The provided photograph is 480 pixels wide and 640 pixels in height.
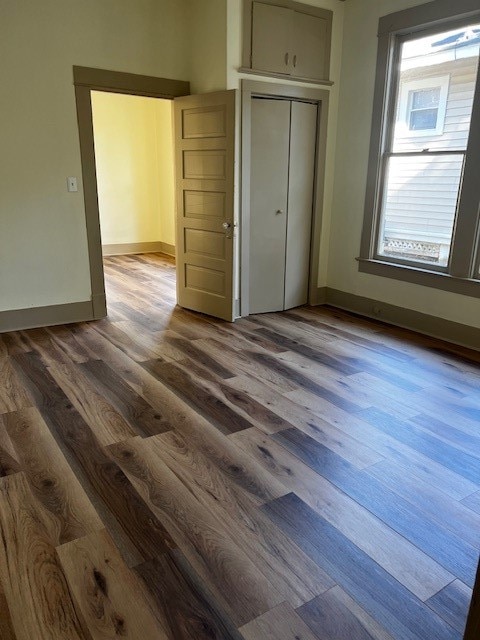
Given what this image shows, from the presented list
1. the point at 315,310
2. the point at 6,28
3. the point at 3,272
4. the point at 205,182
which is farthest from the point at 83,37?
the point at 315,310

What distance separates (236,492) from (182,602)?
591 mm

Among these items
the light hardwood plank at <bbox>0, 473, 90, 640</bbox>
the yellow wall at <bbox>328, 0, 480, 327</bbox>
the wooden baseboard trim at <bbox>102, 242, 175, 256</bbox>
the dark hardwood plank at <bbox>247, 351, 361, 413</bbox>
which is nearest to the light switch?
the dark hardwood plank at <bbox>247, 351, 361, 413</bbox>

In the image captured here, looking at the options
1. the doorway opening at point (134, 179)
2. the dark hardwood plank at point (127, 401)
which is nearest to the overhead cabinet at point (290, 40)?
the dark hardwood plank at point (127, 401)

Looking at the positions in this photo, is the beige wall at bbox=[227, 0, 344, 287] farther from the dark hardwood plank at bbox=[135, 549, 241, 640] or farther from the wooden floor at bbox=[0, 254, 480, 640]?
the dark hardwood plank at bbox=[135, 549, 241, 640]

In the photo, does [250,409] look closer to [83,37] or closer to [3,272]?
[3,272]

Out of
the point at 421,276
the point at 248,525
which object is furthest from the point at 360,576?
the point at 421,276

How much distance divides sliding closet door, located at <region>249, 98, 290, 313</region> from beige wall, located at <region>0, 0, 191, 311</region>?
0.97 m

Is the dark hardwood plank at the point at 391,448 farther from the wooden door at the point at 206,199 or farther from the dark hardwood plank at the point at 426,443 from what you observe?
the wooden door at the point at 206,199

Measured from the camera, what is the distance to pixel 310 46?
4336 millimetres

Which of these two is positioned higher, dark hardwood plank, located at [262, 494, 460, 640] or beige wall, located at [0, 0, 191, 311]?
beige wall, located at [0, 0, 191, 311]

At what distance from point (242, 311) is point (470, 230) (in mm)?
2095

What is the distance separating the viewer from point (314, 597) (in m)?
1.55

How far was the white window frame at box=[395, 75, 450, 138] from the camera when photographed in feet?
12.4

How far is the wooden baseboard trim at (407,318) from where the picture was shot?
3.87 metres
